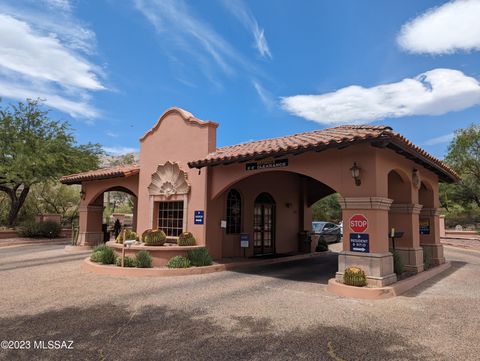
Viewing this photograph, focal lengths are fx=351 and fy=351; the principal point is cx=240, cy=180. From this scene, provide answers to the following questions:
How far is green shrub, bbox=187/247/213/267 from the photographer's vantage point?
11.0m

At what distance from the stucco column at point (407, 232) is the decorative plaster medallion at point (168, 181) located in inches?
268

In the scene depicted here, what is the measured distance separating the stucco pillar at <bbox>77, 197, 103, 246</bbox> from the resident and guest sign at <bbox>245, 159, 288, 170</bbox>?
34.0 ft

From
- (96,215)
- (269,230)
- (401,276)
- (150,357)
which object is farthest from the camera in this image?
(96,215)

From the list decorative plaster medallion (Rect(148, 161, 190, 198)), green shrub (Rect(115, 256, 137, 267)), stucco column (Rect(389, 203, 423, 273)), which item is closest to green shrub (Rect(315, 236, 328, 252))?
stucco column (Rect(389, 203, 423, 273))

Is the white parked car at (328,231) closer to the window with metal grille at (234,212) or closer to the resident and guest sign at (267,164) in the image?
the window with metal grille at (234,212)

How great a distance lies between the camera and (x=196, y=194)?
1220 centimetres

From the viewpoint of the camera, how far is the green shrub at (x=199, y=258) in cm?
1095

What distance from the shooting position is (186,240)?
11586 millimetres

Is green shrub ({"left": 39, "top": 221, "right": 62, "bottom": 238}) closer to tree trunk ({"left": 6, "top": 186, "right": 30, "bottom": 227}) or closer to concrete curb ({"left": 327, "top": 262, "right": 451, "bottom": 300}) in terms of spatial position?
tree trunk ({"left": 6, "top": 186, "right": 30, "bottom": 227})

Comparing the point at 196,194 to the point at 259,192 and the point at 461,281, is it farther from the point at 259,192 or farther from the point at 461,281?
the point at 461,281

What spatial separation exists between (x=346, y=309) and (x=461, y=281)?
17.0 feet

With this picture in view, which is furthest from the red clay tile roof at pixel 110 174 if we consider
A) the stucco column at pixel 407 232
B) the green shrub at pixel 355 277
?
the stucco column at pixel 407 232

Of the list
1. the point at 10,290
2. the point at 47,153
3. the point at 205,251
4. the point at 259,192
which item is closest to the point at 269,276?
the point at 205,251

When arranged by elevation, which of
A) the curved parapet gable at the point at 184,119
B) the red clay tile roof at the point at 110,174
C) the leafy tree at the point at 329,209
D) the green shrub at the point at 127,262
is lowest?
the green shrub at the point at 127,262
